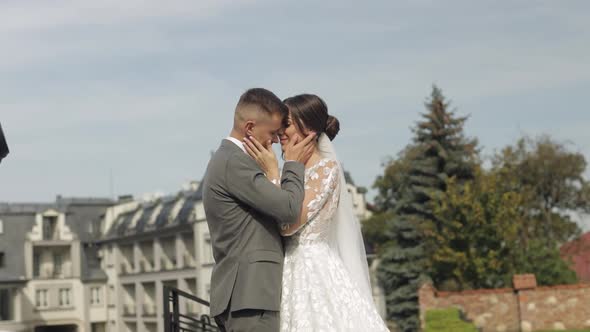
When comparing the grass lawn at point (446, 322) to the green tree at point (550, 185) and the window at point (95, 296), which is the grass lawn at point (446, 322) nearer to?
the green tree at point (550, 185)

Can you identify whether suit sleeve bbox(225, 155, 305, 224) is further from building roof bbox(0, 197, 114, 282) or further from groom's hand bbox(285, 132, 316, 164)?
building roof bbox(0, 197, 114, 282)

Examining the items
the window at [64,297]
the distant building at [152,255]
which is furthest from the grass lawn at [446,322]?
the window at [64,297]

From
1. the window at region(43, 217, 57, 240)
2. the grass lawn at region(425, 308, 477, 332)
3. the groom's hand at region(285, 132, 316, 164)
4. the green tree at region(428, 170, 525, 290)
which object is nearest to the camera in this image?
the groom's hand at region(285, 132, 316, 164)

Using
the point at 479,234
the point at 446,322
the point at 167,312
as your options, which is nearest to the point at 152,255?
the point at 479,234

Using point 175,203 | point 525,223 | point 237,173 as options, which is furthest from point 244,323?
point 175,203

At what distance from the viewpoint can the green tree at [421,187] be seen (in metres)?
33.3

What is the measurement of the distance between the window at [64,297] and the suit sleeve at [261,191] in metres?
60.1

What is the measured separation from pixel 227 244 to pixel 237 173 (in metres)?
0.34

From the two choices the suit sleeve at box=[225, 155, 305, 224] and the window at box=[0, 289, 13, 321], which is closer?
the suit sleeve at box=[225, 155, 305, 224]

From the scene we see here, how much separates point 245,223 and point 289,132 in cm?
65

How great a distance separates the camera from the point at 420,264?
3325 cm

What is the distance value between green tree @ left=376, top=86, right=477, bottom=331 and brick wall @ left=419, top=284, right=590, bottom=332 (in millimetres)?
8713

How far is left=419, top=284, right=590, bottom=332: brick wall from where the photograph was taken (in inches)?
907

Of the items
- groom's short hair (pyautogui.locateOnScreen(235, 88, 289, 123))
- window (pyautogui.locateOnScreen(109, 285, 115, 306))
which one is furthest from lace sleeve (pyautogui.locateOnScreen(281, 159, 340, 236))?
window (pyautogui.locateOnScreen(109, 285, 115, 306))
